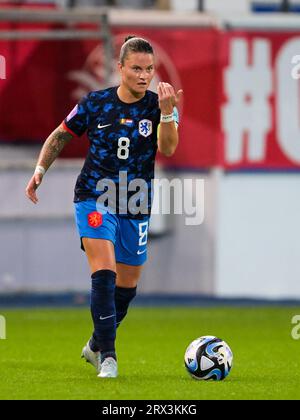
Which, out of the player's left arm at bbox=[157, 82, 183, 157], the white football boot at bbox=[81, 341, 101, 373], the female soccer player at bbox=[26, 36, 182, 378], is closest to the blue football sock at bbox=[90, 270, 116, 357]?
the female soccer player at bbox=[26, 36, 182, 378]

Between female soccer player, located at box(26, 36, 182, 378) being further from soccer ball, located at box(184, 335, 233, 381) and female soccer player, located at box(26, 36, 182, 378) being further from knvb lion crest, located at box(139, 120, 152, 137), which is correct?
soccer ball, located at box(184, 335, 233, 381)

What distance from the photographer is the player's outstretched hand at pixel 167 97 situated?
30.1 ft

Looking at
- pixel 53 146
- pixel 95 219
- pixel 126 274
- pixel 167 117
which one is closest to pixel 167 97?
pixel 167 117

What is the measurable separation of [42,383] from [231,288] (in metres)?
9.11

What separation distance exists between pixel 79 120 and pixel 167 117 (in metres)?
0.86

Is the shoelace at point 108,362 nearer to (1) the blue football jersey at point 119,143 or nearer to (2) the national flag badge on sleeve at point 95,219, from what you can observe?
(2) the national flag badge on sleeve at point 95,219

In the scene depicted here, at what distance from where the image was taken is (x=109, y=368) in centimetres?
940

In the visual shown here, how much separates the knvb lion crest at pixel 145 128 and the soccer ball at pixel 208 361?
157cm

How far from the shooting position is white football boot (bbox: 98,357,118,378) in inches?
369

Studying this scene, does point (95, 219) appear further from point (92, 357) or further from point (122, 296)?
point (92, 357)

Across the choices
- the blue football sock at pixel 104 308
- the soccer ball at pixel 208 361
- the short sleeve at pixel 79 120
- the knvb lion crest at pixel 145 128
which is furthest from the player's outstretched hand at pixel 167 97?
the soccer ball at pixel 208 361

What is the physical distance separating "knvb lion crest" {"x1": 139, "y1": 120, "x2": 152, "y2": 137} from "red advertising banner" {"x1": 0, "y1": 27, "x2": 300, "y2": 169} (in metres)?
8.39
